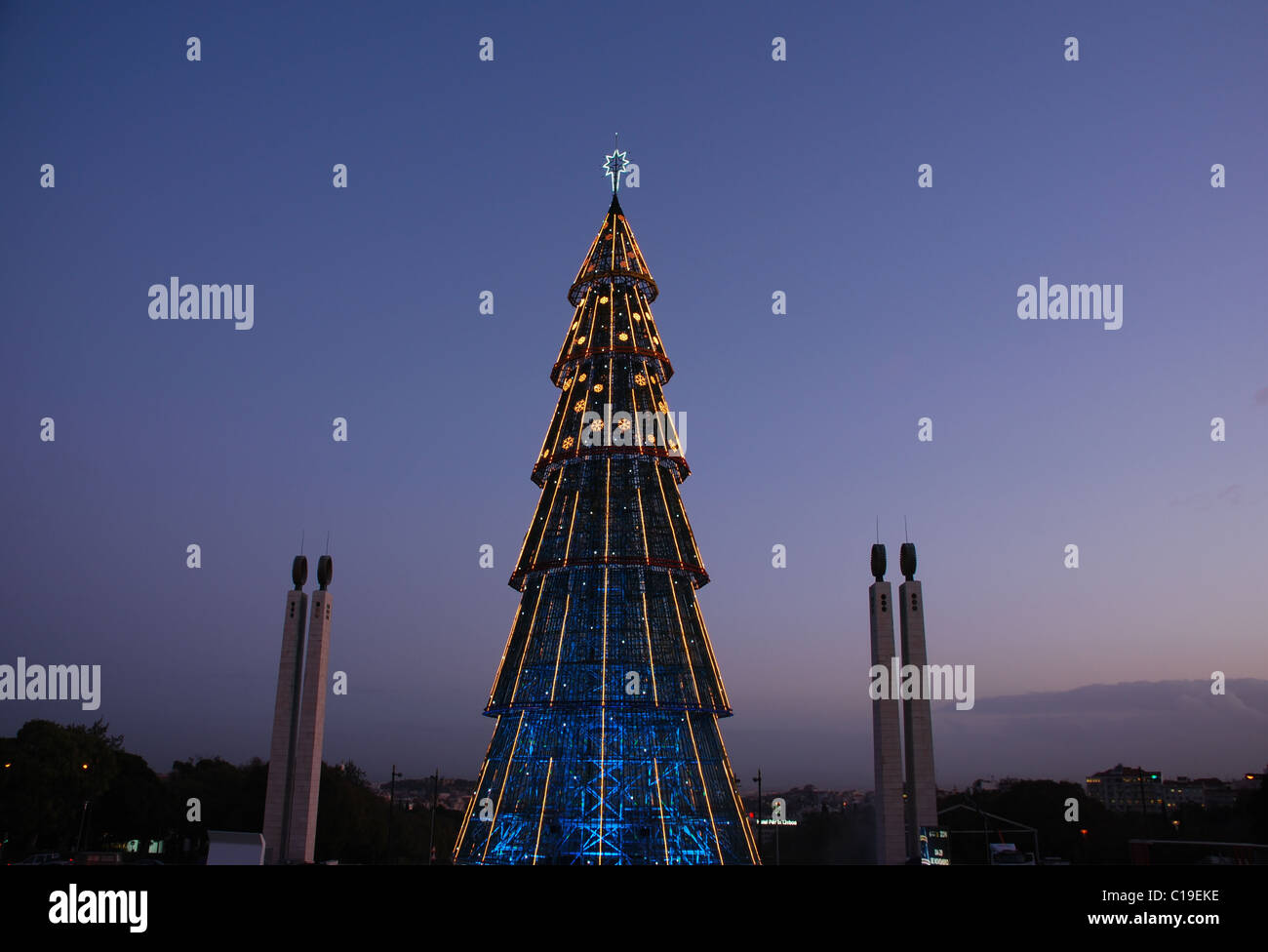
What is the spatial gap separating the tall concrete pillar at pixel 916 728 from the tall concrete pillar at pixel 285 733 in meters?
18.8

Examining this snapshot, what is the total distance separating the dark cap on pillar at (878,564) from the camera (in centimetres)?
3161

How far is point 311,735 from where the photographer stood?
97.1 feet

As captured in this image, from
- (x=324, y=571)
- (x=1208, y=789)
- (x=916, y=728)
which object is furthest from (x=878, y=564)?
(x=1208, y=789)

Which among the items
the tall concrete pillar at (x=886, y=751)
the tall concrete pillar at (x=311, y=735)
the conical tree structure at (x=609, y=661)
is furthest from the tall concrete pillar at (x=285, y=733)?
the tall concrete pillar at (x=886, y=751)

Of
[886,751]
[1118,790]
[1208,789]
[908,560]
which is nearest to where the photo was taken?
[886,751]

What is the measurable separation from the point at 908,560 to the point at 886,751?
629 centimetres

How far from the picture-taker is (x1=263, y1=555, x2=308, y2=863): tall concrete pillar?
94.9 feet

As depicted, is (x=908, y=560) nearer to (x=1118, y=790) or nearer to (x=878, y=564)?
(x=878, y=564)

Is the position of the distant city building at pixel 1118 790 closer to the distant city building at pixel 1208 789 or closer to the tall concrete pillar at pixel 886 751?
the distant city building at pixel 1208 789

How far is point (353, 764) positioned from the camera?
233ft
